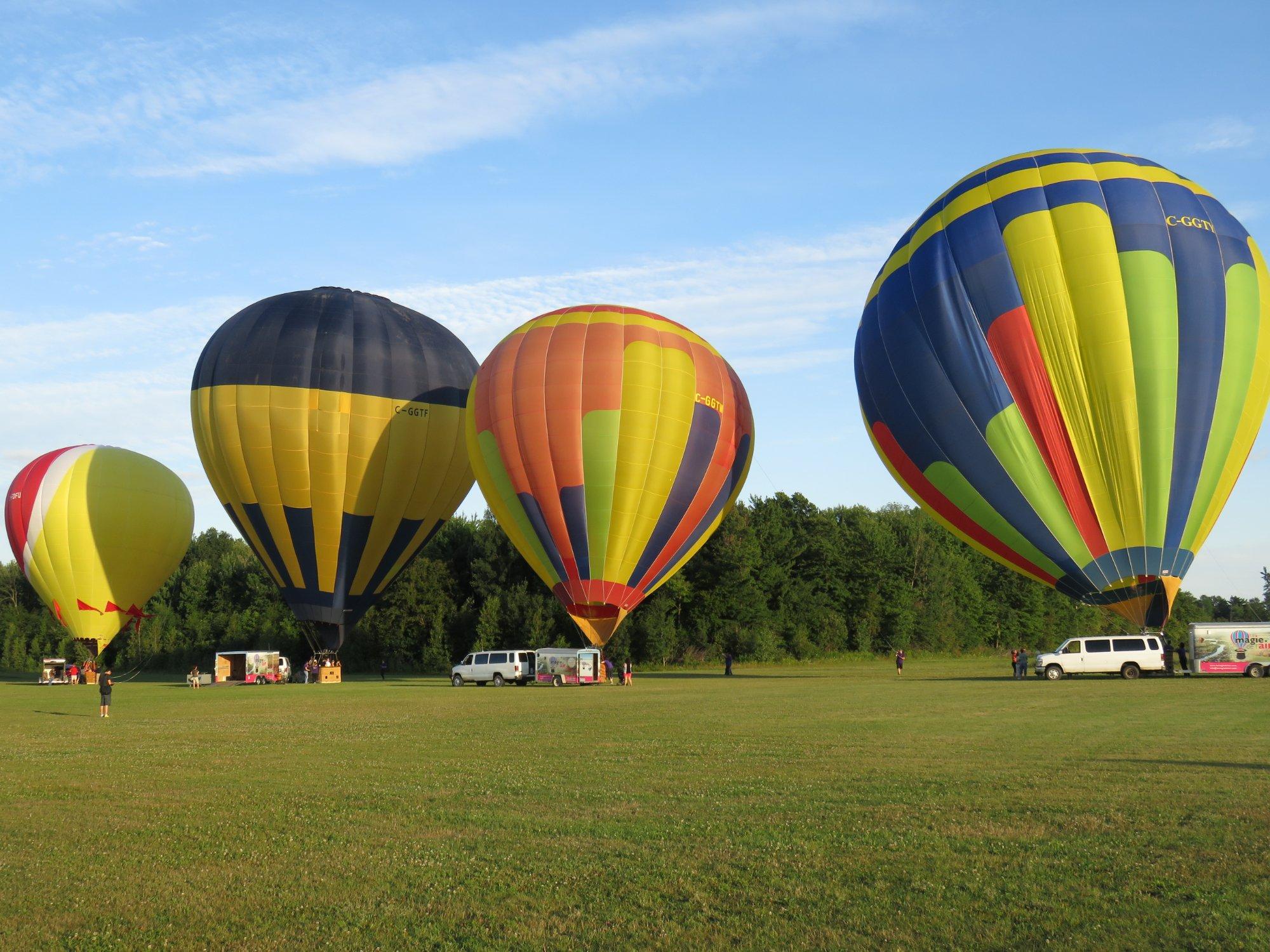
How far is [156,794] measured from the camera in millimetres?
10844

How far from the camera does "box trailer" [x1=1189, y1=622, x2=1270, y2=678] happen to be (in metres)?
32.8

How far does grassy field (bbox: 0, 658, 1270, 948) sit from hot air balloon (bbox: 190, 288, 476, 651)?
2049 cm

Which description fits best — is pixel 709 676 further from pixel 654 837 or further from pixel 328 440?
pixel 654 837

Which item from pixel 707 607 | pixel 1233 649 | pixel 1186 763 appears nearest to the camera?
Answer: pixel 1186 763

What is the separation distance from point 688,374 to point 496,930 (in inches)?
1159

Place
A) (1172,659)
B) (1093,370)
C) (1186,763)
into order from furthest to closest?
(1172,659) < (1093,370) < (1186,763)

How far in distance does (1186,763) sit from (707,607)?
4428 centimetres

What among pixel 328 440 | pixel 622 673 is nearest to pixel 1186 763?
pixel 622 673

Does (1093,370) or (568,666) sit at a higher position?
(1093,370)

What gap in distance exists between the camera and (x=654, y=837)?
820cm

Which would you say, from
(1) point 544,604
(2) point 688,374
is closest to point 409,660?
(1) point 544,604

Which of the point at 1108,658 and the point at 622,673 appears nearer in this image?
the point at 1108,658

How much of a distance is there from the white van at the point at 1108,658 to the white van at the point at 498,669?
17.3 meters

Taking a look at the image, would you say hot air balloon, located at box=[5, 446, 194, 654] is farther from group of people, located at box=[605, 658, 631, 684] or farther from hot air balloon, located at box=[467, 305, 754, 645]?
group of people, located at box=[605, 658, 631, 684]
